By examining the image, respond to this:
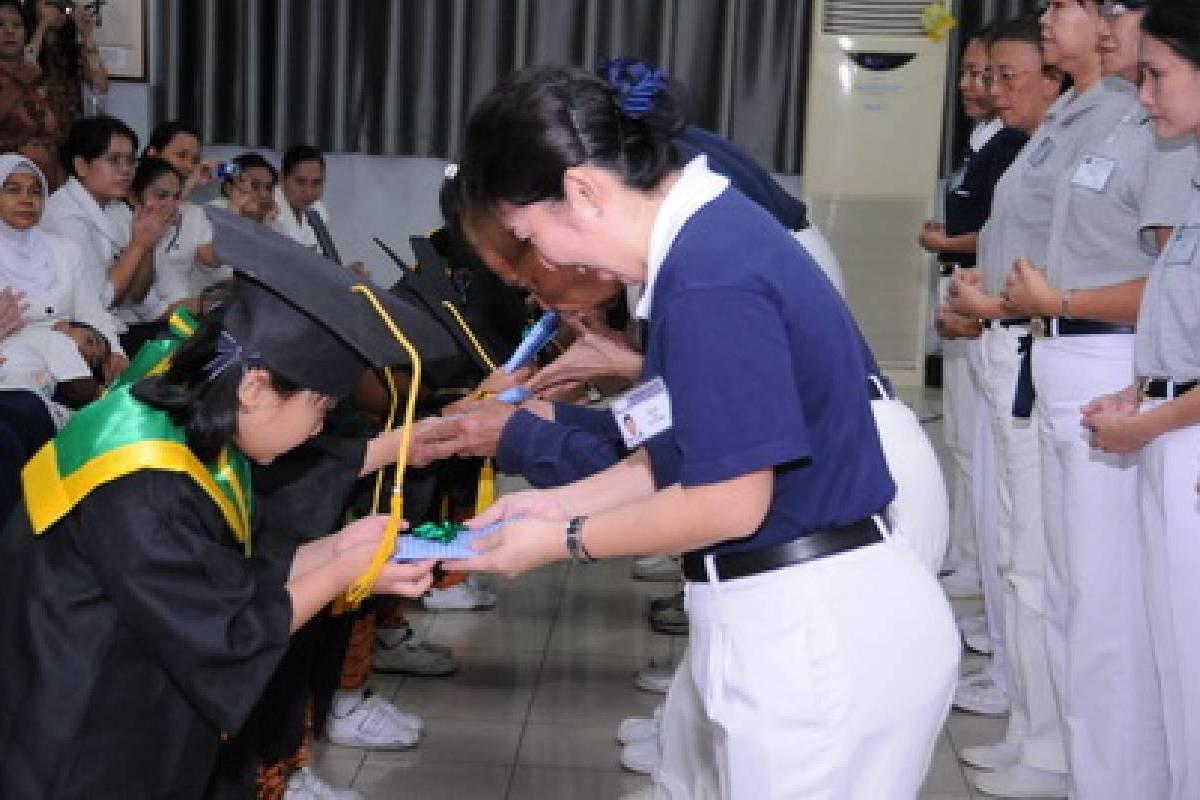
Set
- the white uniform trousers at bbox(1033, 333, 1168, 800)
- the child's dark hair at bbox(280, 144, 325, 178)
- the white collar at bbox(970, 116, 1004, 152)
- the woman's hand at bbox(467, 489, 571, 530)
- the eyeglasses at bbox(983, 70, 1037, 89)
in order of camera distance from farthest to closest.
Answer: the child's dark hair at bbox(280, 144, 325, 178) → the white collar at bbox(970, 116, 1004, 152) → the eyeglasses at bbox(983, 70, 1037, 89) → the white uniform trousers at bbox(1033, 333, 1168, 800) → the woman's hand at bbox(467, 489, 571, 530)

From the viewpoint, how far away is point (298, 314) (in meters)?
2.28

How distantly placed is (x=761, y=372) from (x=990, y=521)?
2595mm

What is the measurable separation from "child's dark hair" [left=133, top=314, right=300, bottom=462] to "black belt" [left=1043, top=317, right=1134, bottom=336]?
178 cm

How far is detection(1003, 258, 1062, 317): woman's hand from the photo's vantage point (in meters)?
3.42

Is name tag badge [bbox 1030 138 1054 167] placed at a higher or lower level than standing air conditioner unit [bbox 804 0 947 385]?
higher

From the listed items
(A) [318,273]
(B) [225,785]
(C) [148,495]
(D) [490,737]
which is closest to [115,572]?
(C) [148,495]

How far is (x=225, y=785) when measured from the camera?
268cm

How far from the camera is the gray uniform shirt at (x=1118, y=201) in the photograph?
10.5ft

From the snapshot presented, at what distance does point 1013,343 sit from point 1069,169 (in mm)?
711

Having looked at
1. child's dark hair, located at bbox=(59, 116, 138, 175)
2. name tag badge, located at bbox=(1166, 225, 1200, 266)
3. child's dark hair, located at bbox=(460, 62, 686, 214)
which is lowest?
child's dark hair, located at bbox=(59, 116, 138, 175)

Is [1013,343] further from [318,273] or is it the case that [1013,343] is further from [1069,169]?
[318,273]

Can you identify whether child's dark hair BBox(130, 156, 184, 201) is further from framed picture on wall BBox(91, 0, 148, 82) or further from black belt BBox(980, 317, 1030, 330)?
black belt BBox(980, 317, 1030, 330)

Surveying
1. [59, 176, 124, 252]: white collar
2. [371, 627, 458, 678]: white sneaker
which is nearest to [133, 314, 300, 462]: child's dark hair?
[371, 627, 458, 678]: white sneaker

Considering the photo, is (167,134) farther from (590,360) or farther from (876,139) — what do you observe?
(590,360)
